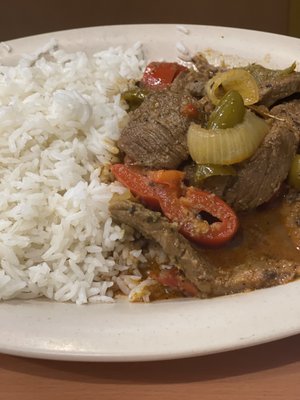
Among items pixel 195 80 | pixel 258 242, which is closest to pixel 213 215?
pixel 258 242

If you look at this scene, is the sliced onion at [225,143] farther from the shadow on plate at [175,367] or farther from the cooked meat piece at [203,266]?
the shadow on plate at [175,367]

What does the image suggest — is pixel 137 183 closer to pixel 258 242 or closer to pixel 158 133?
pixel 158 133

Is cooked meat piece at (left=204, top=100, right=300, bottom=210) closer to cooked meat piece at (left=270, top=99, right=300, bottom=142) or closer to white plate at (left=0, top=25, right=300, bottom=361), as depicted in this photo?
cooked meat piece at (left=270, top=99, right=300, bottom=142)

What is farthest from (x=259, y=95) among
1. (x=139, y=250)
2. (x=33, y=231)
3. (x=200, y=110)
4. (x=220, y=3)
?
(x=220, y=3)

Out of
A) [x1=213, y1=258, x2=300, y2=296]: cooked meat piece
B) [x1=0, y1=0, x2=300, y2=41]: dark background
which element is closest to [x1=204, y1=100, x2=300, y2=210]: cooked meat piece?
[x1=213, y1=258, x2=300, y2=296]: cooked meat piece

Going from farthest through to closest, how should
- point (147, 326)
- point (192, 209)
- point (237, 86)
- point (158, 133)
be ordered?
point (237, 86) → point (158, 133) → point (192, 209) → point (147, 326)

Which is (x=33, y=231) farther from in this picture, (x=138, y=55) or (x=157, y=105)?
(x=138, y=55)
